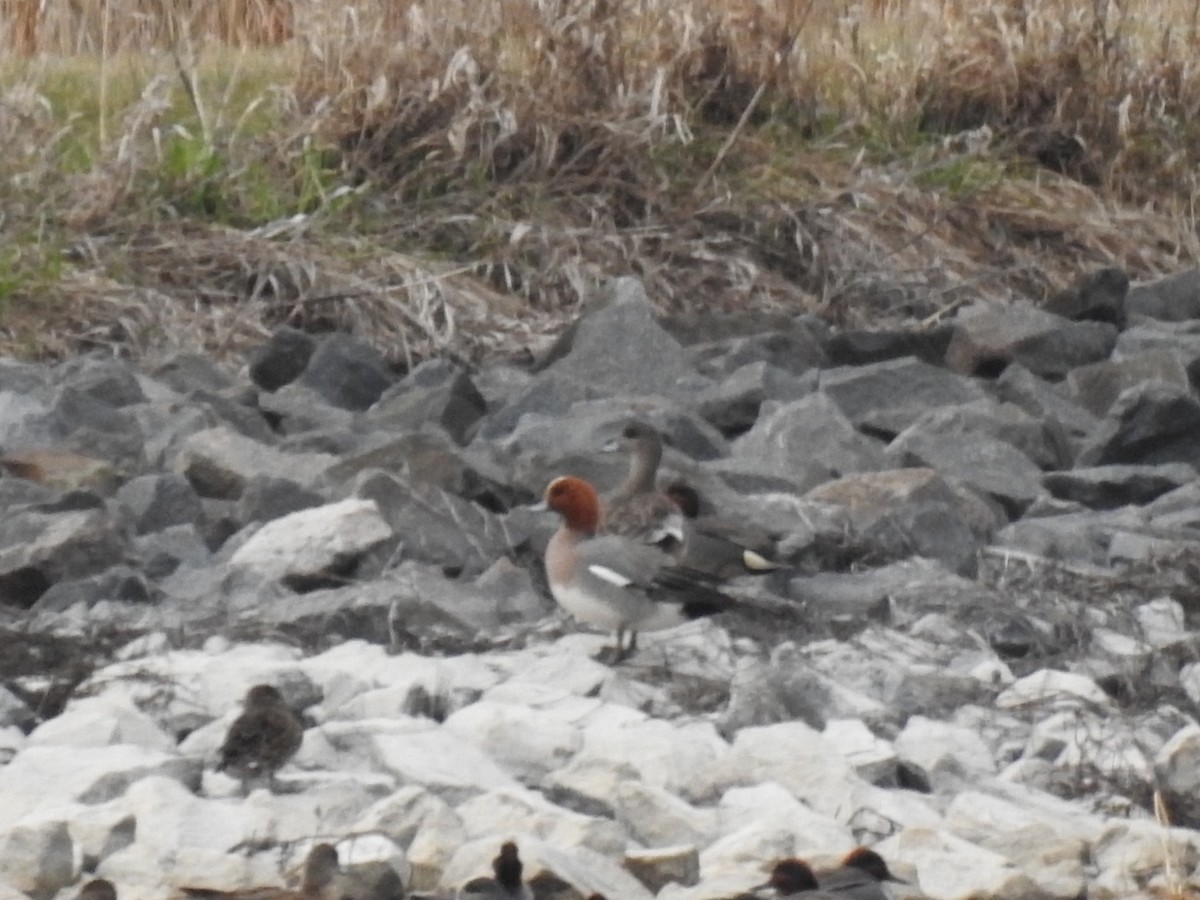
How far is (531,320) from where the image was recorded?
1003 centimetres

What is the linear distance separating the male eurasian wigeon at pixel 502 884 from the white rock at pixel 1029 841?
2.92 feet

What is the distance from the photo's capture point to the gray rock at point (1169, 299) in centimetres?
1043

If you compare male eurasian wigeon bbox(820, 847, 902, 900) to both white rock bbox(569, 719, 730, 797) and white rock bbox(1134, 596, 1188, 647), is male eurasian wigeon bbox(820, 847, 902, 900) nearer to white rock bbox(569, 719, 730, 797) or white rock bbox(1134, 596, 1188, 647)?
white rock bbox(569, 719, 730, 797)

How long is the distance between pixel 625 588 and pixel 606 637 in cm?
22

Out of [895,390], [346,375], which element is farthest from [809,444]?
[346,375]

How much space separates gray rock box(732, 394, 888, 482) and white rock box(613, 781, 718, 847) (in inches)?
111

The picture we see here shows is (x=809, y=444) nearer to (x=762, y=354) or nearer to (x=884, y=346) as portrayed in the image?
(x=762, y=354)

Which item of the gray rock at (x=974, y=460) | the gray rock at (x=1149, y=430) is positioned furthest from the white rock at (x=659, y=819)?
the gray rock at (x=1149, y=430)

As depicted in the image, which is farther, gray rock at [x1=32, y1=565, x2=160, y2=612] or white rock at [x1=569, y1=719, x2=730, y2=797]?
gray rock at [x1=32, y1=565, x2=160, y2=612]

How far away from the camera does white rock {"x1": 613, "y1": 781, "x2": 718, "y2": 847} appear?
471 cm

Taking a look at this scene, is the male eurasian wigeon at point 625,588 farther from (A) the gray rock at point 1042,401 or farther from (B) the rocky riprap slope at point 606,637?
(A) the gray rock at point 1042,401

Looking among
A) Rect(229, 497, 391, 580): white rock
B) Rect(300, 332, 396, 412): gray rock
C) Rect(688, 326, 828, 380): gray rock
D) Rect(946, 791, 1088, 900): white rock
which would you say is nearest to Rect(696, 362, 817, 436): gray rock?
Rect(688, 326, 828, 380): gray rock

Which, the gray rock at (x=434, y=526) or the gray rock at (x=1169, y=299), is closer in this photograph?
the gray rock at (x=434, y=526)

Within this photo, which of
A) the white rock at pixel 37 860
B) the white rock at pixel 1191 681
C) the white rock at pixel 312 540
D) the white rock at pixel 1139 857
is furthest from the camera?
the white rock at pixel 312 540
